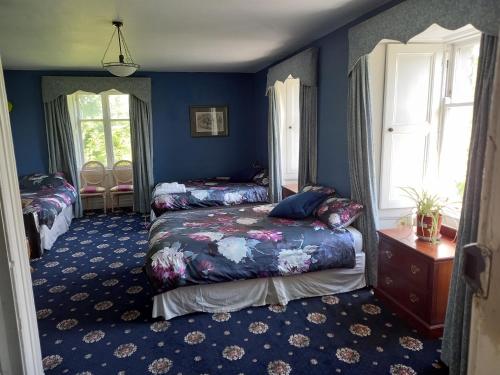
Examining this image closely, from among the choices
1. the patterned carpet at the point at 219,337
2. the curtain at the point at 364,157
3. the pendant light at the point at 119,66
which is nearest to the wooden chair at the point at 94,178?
the patterned carpet at the point at 219,337

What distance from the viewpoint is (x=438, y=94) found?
9.61 feet

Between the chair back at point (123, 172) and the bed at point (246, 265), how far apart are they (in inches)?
133

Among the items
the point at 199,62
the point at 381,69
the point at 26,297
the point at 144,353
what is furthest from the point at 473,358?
the point at 199,62

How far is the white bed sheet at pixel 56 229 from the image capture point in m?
4.10

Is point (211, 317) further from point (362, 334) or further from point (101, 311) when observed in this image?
point (362, 334)

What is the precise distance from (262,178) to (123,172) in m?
2.55

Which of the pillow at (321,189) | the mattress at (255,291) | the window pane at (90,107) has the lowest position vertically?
the mattress at (255,291)

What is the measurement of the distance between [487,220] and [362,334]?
6.83 feet

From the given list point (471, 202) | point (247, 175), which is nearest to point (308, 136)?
point (247, 175)

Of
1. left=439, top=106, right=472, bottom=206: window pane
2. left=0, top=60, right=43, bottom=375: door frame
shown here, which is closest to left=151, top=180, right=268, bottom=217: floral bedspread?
left=439, top=106, right=472, bottom=206: window pane

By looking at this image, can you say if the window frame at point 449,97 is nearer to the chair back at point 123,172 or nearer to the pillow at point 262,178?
the pillow at point 262,178

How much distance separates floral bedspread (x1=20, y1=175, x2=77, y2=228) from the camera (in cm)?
414

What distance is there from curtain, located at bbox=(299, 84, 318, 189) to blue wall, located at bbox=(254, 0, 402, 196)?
6cm

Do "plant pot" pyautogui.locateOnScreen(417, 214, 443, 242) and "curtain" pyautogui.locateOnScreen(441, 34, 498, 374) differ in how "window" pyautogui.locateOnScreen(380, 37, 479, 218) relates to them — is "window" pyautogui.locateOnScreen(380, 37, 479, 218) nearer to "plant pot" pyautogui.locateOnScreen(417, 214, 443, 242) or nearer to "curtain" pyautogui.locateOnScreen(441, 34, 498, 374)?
"plant pot" pyautogui.locateOnScreen(417, 214, 443, 242)
